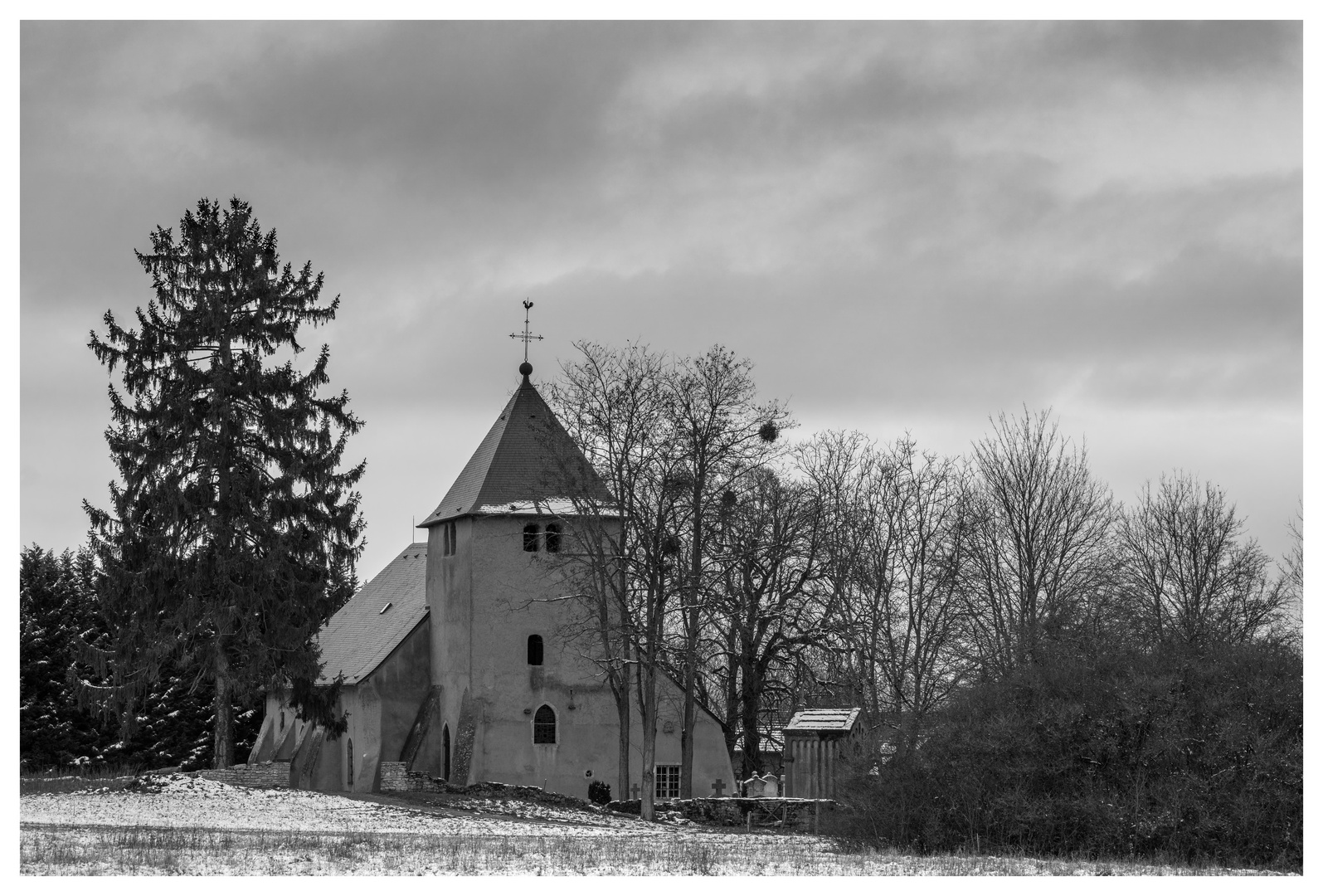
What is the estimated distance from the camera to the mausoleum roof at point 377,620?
46875 mm

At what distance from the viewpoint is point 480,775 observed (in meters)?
42.4

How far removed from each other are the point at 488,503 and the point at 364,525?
10.9ft

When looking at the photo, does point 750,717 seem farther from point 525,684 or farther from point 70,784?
point 70,784

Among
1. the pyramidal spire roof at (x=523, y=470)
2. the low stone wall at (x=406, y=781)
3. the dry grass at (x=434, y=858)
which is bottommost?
the dry grass at (x=434, y=858)

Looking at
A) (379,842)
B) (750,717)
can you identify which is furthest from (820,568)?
(379,842)

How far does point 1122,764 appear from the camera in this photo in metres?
24.0

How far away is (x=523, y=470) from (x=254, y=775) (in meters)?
10.6

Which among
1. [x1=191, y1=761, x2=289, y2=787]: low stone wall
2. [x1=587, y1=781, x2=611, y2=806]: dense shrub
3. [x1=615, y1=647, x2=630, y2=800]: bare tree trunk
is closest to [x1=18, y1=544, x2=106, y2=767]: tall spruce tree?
[x1=191, y1=761, x2=289, y2=787]: low stone wall

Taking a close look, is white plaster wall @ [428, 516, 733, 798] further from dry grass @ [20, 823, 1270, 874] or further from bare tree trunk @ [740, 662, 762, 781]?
dry grass @ [20, 823, 1270, 874]

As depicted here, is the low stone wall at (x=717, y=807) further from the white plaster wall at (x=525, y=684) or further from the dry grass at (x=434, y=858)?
the dry grass at (x=434, y=858)

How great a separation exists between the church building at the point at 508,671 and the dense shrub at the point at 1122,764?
18.2 metres

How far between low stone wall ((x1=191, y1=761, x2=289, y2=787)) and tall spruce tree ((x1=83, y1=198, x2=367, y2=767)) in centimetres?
73

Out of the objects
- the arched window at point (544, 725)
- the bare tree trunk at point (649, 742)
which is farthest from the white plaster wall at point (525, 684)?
the bare tree trunk at point (649, 742)
